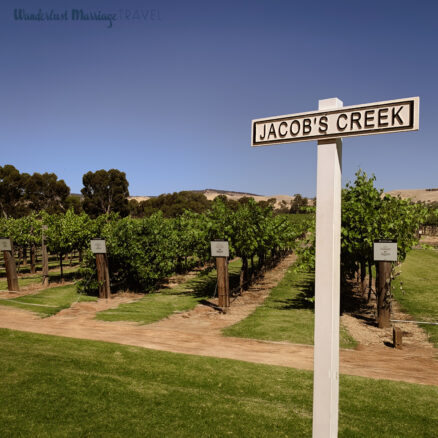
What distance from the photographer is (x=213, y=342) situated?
419 inches

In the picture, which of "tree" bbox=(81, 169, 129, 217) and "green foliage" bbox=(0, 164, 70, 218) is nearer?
"green foliage" bbox=(0, 164, 70, 218)

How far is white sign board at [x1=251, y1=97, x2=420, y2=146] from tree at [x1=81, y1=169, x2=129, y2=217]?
230ft

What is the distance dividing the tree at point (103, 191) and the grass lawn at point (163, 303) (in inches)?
2024

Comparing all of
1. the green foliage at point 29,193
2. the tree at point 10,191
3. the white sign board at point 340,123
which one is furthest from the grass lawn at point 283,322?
the tree at point 10,191

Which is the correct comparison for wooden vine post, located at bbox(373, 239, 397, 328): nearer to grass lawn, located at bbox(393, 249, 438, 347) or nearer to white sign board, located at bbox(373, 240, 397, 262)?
white sign board, located at bbox(373, 240, 397, 262)

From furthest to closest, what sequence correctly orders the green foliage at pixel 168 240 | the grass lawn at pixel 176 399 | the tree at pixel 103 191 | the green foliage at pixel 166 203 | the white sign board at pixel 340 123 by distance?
the green foliage at pixel 166 203, the tree at pixel 103 191, the green foliage at pixel 168 240, the grass lawn at pixel 176 399, the white sign board at pixel 340 123

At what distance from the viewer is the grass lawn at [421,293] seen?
1366cm

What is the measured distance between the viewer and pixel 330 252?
2.96 metres

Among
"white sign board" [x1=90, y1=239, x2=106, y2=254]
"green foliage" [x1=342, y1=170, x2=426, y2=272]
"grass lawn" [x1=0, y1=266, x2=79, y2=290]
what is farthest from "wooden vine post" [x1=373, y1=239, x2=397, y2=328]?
"grass lawn" [x1=0, y1=266, x2=79, y2=290]

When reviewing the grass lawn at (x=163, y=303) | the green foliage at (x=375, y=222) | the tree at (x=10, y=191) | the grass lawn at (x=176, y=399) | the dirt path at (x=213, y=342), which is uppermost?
the tree at (x=10, y=191)

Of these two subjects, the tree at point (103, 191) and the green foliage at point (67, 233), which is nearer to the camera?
the green foliage at point (67, 233)

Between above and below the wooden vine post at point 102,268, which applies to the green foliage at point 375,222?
above

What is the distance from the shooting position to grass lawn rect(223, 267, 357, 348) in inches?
447

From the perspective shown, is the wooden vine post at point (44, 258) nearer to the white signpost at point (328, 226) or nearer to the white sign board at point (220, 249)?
the white sign board at point (220, 249)
